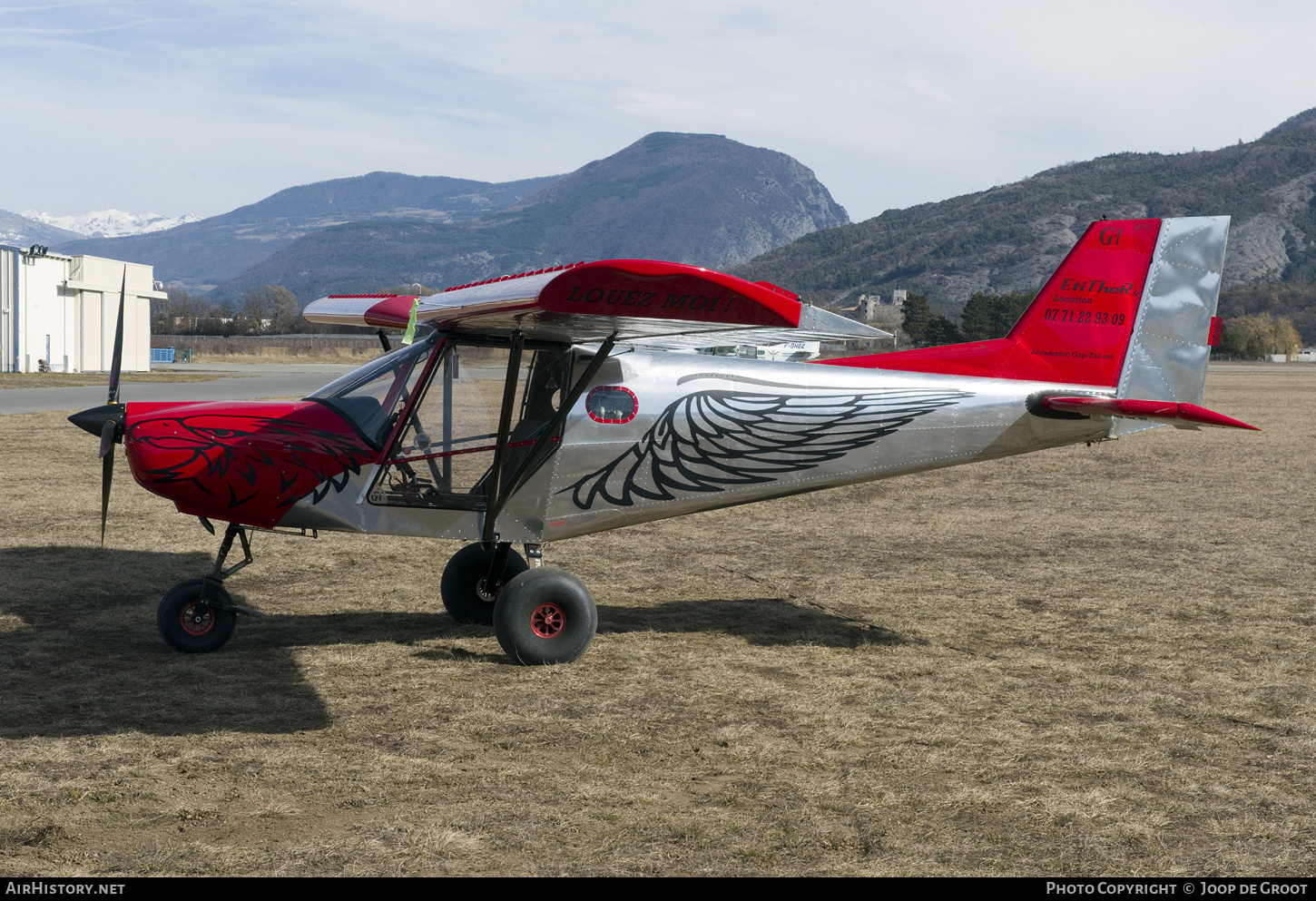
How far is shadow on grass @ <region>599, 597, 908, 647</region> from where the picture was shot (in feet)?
25.4

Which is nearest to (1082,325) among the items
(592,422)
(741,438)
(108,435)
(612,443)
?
(741,438)

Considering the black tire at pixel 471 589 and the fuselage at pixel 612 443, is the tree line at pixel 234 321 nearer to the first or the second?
the black tire at pixel 471 589

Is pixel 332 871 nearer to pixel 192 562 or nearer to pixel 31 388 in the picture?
pixel 192 562

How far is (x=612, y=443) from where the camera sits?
284 inches

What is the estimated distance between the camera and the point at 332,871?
3.94 m

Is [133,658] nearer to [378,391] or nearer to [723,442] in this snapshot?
[378,391]

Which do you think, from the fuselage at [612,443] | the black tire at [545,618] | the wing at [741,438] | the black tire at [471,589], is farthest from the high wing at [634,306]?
the black tire at [471,589]

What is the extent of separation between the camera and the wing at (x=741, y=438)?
7289mm

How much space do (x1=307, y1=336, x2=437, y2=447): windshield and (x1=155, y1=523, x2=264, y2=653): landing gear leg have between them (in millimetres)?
1089

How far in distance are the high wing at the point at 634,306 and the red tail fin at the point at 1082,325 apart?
1.96 metres

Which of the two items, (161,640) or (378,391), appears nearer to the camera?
(378,391)

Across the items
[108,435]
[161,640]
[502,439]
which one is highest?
[502,439]

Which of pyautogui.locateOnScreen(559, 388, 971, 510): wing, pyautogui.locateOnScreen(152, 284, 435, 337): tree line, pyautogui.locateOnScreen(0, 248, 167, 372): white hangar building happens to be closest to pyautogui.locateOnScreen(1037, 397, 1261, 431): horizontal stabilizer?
pyautogui.locateOnScreen(559, 388, 971, 510): wing

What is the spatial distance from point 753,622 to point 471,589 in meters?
2.18
